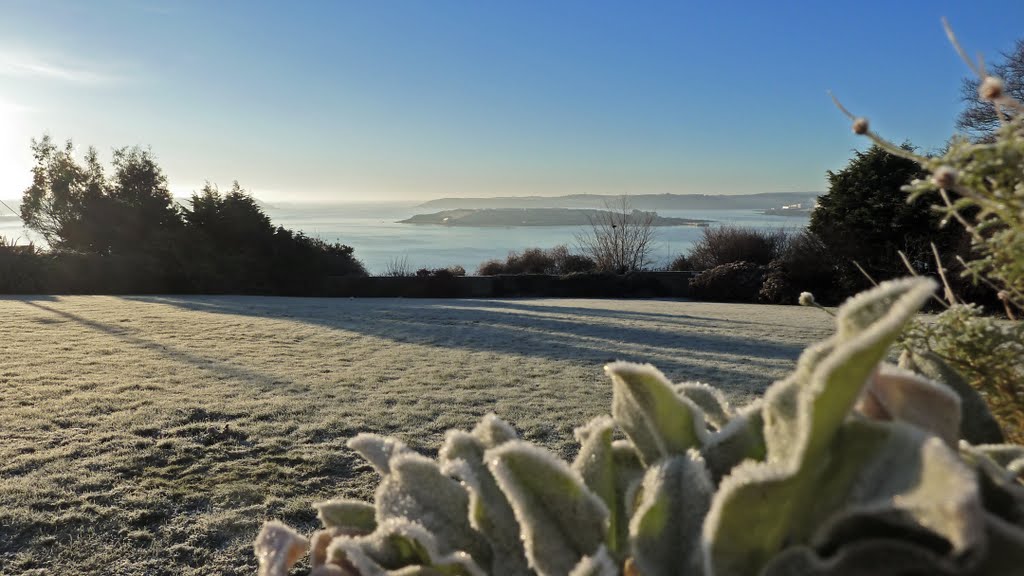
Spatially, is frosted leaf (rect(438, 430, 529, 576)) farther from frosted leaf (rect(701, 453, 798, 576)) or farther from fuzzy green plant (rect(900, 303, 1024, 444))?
fuzzy green plant (rect(900, 303, 1024, 444))

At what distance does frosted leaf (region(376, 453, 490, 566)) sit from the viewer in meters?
0.62

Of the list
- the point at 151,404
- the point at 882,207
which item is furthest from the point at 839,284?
the point at 151,404

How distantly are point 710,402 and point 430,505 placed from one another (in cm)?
32

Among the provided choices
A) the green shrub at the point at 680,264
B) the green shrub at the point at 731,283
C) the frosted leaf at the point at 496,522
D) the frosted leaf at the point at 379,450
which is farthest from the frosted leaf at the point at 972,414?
the green shrub at the point at 680,264

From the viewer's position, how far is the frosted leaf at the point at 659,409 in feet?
1.82

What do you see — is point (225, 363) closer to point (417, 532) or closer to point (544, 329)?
point (544, 329)

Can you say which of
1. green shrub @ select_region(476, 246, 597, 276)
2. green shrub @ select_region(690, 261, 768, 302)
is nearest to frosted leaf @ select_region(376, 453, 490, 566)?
green shrub @ select_region(690, 261, 768, 302)

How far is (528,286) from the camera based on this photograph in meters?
17.3

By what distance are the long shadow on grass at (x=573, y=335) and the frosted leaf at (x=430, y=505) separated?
195 inches

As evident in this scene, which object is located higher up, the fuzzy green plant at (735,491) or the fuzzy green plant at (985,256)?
the fuzzy green plant at (985,256)

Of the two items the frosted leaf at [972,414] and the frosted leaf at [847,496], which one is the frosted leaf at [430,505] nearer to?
the frosted leaf at [847,496]

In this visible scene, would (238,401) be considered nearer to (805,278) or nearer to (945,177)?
(945,177)

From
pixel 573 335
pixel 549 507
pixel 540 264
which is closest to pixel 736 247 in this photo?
pixel 540 264

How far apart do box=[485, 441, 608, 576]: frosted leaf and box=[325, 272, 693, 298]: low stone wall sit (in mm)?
16458
